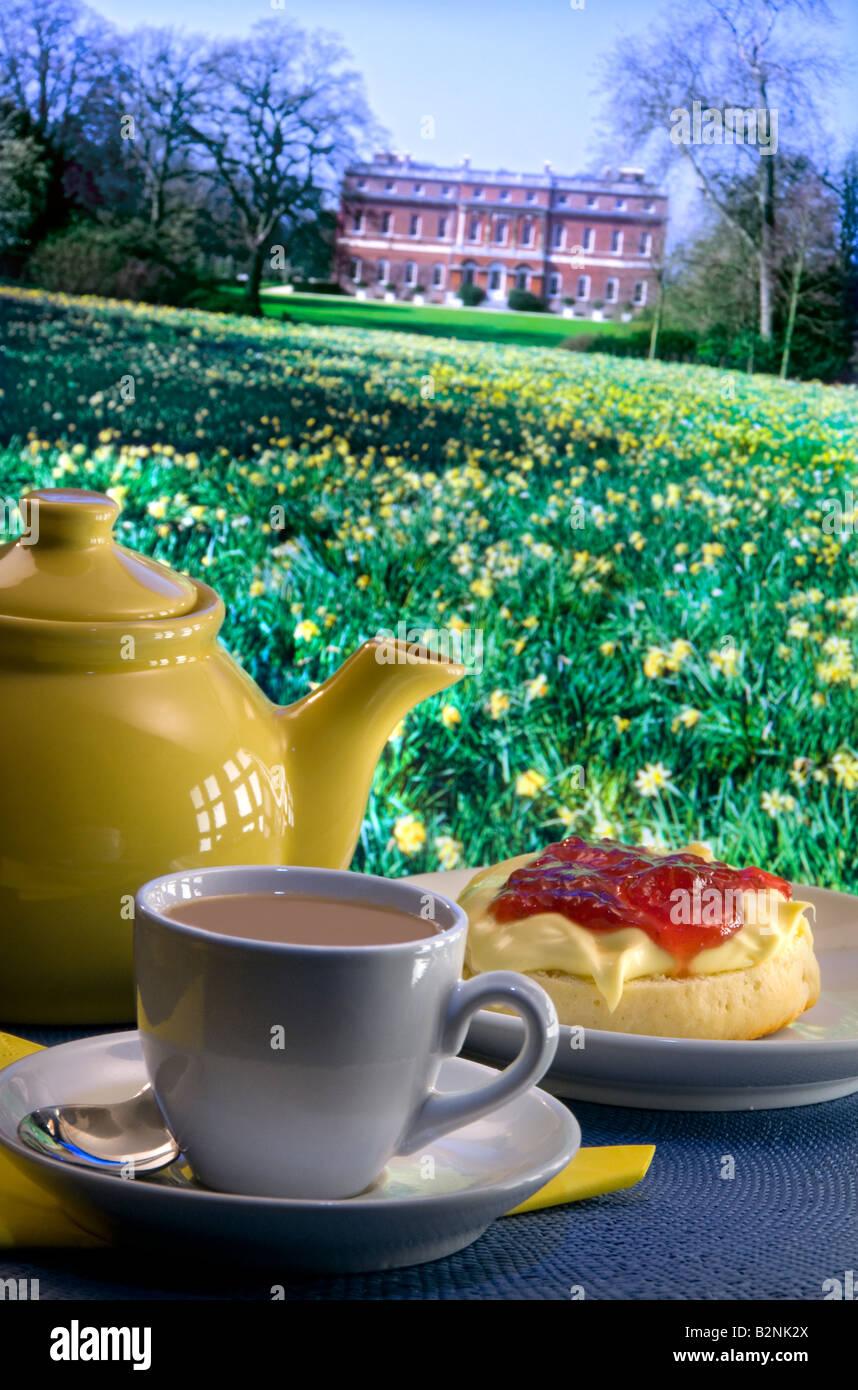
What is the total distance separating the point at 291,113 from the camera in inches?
73.6

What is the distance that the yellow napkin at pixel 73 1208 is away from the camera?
0.43 metres

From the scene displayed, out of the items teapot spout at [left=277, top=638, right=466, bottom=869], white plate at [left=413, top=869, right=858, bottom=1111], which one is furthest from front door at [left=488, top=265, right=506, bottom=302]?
white plate at [left=413, top=869, right=858, bottom=1111]

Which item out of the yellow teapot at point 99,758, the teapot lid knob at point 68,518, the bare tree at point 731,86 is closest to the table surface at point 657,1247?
the yellow teapot at point 99,758

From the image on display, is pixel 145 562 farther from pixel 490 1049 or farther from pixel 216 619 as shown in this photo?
pixel 490 1049

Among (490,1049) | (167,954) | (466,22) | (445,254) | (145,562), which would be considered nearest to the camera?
(167,954)

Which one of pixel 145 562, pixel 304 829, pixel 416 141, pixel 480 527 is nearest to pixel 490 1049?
pixel 304 829

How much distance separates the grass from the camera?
1.90 metres

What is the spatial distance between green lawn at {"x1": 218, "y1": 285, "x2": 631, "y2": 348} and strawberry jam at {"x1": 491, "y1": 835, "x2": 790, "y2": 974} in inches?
56.0

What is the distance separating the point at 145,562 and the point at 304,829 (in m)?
0.16

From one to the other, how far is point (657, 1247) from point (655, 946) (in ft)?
0.63

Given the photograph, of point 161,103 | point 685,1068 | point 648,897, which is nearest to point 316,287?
point 161,103

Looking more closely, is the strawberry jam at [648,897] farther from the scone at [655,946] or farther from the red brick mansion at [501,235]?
the red brick mansion at [501,235]

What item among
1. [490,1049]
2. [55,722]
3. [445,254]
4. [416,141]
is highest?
[416,141]

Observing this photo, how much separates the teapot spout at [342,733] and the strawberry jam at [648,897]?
10 cm
